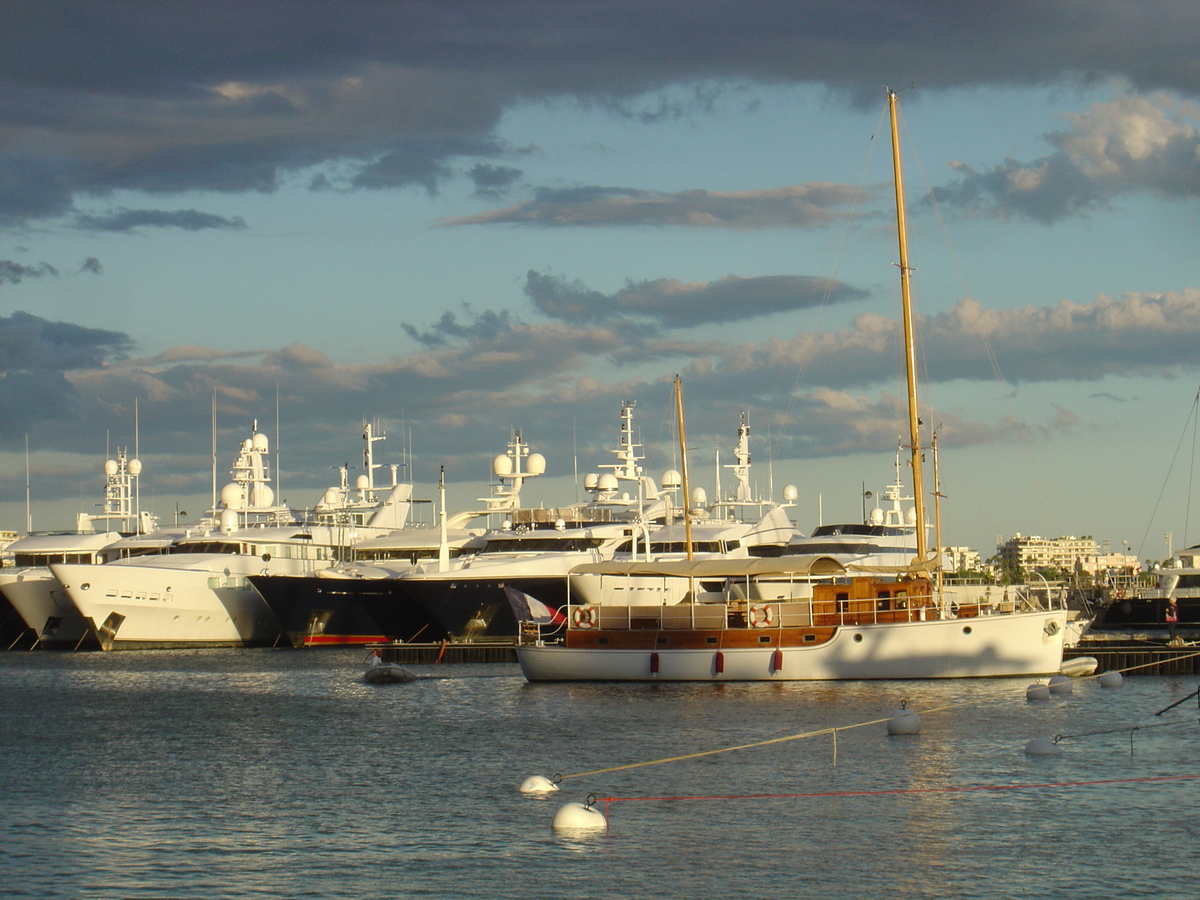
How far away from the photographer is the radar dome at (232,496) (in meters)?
93.0

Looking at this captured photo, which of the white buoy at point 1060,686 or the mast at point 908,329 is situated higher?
the mast at point 908,329

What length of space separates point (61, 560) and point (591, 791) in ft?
233

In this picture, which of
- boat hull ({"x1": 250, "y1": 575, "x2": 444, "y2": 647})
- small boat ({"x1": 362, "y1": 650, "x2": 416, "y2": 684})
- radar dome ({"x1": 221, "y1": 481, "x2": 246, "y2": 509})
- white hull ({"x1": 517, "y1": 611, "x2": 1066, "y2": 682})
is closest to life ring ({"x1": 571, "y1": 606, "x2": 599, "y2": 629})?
white hull ({"x1": 517, "y1": 611, "x2": 1066, "y2": 682})

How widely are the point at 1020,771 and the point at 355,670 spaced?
36371mm

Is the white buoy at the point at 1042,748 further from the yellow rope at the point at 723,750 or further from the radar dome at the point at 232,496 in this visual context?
the radar dome at the point at 232,496

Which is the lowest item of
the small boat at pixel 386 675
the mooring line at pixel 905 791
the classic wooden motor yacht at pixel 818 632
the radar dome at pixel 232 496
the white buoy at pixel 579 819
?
the mooring line at pixel 905 791

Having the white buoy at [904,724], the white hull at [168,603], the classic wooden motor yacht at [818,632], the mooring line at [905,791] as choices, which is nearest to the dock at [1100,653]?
the classic wooden motor yacht at [818,632]

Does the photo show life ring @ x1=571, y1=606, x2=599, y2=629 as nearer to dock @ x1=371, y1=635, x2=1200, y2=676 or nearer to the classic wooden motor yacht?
the classic wooden motor yacht

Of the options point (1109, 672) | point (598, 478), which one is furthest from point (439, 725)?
point (598, 478)

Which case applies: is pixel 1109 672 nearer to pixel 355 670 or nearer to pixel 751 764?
pixel 751 764

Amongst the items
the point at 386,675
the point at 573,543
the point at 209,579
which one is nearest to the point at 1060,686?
the point at 386,675

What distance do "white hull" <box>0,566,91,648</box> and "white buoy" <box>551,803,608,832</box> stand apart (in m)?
62.0

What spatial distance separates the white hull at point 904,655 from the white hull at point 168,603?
115ft

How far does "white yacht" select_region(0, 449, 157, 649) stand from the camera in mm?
83188
